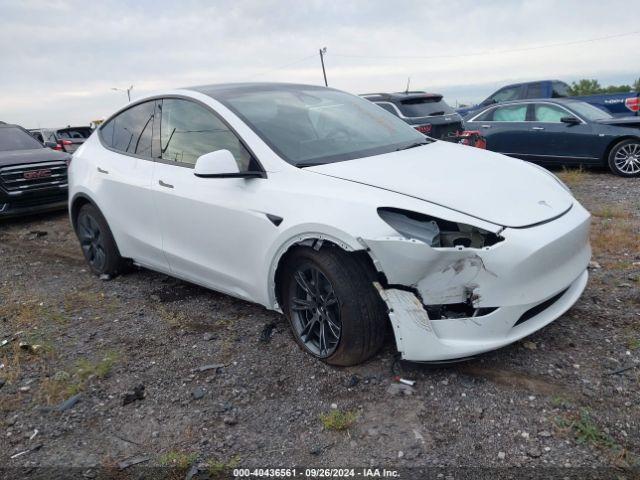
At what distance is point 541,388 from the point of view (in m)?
2.91

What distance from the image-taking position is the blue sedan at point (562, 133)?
29.4 ft

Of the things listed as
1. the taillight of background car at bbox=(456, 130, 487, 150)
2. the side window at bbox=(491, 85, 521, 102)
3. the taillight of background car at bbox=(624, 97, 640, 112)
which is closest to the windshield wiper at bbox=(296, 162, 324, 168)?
the taillight of background car at bbox=(456, 130, 487, 150)

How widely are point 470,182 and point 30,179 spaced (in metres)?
7.39

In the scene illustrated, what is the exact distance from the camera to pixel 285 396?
120 inches

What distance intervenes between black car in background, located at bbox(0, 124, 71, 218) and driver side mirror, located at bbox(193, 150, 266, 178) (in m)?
6.10

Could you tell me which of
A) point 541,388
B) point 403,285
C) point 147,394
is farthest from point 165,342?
point 541,388

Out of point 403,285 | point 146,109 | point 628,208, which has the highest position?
point 146,109

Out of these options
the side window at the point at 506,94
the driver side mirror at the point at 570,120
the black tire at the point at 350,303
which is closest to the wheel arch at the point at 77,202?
the black tire at the point at 350,303

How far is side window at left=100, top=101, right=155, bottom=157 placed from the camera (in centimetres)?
445

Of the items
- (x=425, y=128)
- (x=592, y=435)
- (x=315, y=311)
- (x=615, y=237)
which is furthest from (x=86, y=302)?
(x=425, y=128)

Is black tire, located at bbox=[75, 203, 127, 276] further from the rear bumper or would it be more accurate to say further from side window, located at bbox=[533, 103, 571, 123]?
side window, located at bbox=[533, 103, 571, 123]

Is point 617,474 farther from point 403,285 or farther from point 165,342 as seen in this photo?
point 165,342

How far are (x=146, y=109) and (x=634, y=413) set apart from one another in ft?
13.1

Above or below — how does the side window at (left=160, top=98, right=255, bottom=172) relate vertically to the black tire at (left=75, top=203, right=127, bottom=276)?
above
